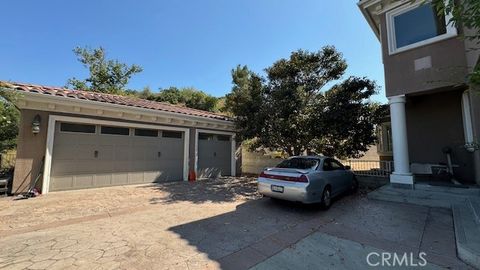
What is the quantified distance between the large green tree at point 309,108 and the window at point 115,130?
16.4ft

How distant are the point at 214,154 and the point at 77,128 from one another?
652cm

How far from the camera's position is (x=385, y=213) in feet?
19.7

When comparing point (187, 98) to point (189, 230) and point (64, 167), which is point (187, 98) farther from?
point (189, 230)

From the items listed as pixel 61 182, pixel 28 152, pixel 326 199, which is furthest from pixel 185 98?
pixel 326 199

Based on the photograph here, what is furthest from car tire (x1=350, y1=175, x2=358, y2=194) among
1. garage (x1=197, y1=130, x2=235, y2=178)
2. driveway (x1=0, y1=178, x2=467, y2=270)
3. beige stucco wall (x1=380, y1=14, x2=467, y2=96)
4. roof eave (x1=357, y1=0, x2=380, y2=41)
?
garage (x1=197, y1=130, x2=235, y2=178)

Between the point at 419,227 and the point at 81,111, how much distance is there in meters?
10.9

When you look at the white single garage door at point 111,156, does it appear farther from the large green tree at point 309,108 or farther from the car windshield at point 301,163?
the car windshield at point 301,163

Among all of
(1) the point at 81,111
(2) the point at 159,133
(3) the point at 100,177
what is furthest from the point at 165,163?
(1) the point at 81,111

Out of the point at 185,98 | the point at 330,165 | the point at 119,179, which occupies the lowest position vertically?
the point at 119,179

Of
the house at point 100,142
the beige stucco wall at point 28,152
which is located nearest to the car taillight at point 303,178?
the house at point 100,142

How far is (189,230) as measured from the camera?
15.5 feet

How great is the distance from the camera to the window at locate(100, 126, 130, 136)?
30.2ft

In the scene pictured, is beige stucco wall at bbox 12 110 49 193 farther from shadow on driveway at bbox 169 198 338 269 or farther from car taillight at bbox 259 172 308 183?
car taillight at bbox 259 172 308 183

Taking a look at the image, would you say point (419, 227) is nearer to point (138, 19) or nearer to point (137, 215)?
point (137, 215)
